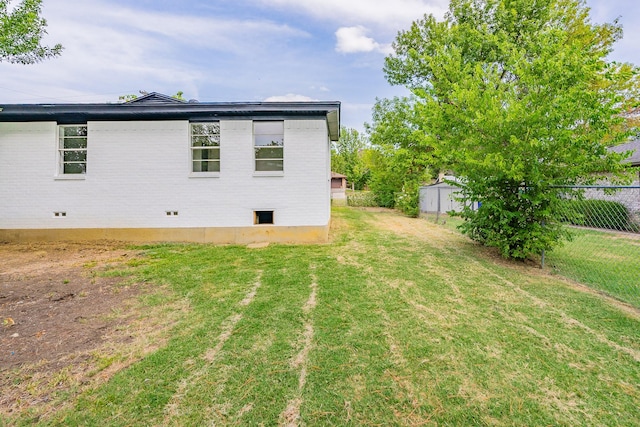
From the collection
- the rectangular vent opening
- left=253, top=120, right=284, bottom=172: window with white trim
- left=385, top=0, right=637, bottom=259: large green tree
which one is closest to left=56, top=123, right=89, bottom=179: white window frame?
left=253, top=120, right=284, bottom=172: window with white trim

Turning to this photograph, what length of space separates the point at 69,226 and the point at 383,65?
67.5ft

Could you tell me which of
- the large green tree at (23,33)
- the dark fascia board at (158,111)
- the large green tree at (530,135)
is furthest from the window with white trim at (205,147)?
the large green tree at (530,135)

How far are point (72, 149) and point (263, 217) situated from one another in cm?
575

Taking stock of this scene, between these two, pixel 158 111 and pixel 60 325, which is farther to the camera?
pixel 158 111

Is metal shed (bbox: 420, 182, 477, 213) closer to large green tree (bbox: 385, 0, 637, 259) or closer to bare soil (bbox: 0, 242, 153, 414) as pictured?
large green tree (bbox: 385, 0, 637, 259)

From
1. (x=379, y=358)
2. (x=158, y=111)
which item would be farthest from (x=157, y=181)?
(x=379, y=358)

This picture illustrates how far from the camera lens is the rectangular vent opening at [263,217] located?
8.52 metres

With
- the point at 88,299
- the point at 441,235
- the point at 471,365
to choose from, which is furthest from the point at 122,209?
the point at 441,235

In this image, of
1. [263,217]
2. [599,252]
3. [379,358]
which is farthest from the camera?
[263,217]

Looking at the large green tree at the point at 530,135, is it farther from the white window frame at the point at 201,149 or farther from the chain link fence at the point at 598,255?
the white window frame at the point at 201,149

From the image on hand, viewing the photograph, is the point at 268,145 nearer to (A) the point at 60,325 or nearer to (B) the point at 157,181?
(B) the point at 157,181

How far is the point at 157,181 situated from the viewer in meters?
8.31

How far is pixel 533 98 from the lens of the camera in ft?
18.0

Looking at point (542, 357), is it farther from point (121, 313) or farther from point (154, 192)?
point (154, 192)
